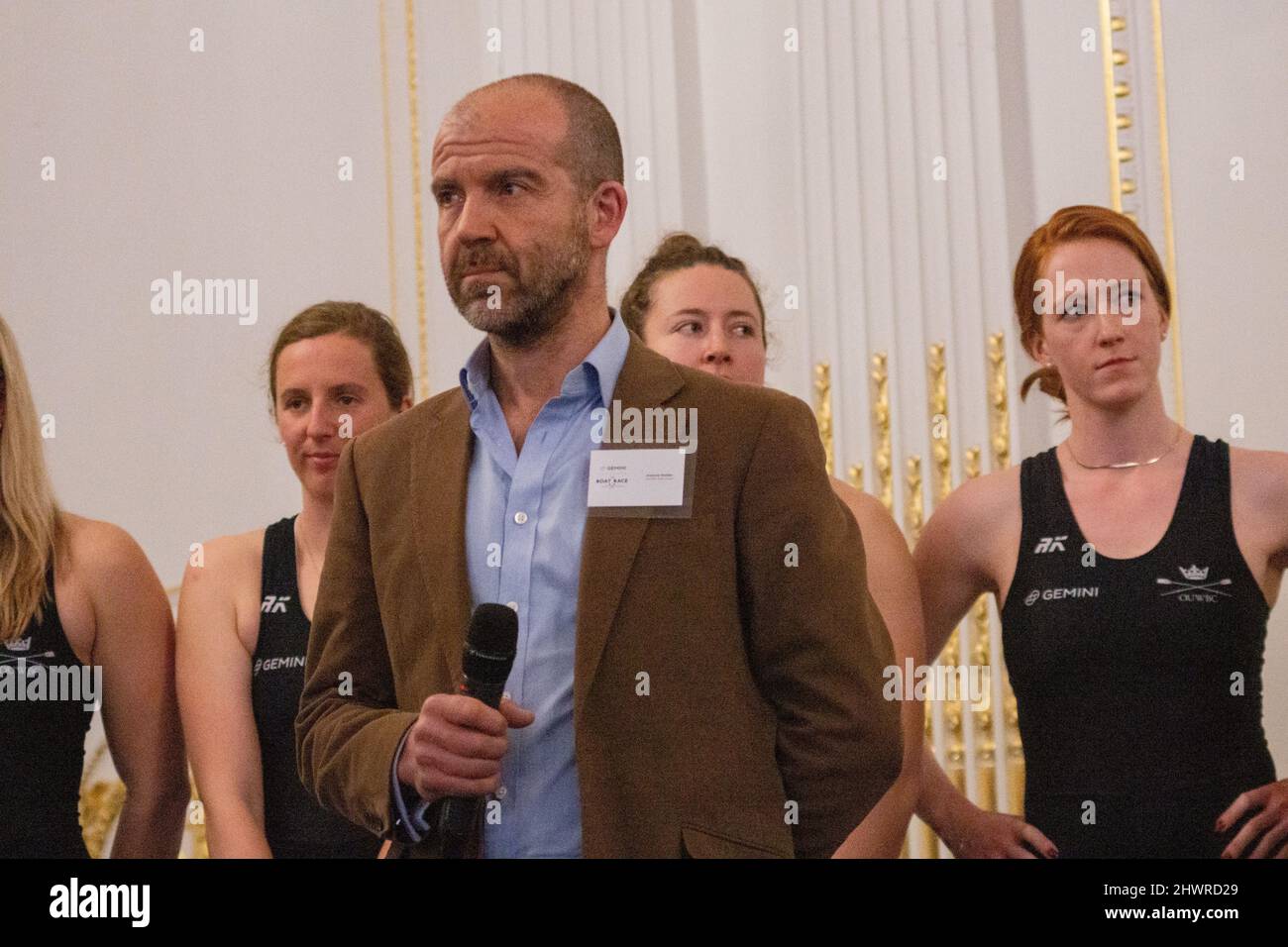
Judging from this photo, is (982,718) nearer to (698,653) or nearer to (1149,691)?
(1149,691)

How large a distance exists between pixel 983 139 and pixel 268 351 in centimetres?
165

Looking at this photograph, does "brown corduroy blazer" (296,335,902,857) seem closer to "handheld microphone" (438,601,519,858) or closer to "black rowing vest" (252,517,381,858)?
"handheld microphone" (438,601,519,858)

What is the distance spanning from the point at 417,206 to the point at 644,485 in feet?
5.53

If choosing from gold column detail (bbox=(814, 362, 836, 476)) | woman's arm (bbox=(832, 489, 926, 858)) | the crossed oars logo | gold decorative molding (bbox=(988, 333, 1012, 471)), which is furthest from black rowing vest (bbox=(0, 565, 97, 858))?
gold decorative molding (bbox=(988, 333, 1012, 471))

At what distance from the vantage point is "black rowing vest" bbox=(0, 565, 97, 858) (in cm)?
240

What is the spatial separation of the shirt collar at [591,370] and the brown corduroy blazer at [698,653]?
3 cm

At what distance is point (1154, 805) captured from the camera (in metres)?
2.29

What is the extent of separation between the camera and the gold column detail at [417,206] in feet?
10.9

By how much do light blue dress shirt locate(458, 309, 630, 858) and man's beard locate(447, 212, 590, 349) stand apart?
7 centimetres

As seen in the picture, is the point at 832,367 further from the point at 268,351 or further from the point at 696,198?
the point at 268,351

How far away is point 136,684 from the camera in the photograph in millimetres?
2566

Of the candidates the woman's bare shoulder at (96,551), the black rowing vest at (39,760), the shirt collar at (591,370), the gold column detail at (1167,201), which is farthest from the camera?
the gold column detail at (1167,201)

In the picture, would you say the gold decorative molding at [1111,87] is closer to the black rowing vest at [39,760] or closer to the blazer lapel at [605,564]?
the blazer lapel at [605,564]

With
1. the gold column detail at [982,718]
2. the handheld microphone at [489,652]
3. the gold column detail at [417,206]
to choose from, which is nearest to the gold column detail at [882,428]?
the gold column detail at [982,718]
